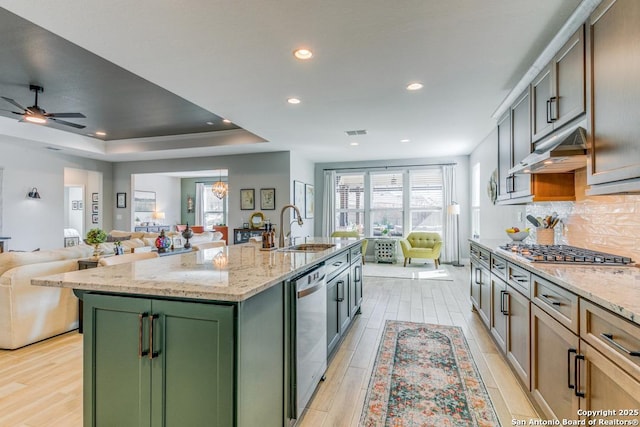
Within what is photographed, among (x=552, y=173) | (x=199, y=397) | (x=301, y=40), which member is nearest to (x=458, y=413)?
(x=199, y=397)

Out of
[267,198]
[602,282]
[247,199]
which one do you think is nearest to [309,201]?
[267,198]

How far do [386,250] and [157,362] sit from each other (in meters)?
6.69

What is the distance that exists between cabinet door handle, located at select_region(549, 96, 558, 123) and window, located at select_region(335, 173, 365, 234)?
6111 mm

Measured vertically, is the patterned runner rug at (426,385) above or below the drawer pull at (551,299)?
below

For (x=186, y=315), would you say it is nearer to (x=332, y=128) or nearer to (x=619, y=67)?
(x=619, y=67)

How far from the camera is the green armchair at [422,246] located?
6.89 meters

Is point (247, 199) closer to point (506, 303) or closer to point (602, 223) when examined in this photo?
point (506, 303)

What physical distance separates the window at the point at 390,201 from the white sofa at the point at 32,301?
6.09 metres

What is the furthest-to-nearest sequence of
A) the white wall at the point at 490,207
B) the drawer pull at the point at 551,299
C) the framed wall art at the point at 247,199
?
the framed wall art at the point at 247,199
the white wall at the point at 490,207
the drawer pull at the point at 551,299

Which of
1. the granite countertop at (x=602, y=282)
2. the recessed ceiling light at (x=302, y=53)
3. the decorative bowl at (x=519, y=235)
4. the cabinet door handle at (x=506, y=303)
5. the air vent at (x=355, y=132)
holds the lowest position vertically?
the cabinet door handle at (x=506, y=303)

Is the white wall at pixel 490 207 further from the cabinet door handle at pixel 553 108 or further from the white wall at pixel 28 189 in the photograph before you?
the white wall at pixel 28 189

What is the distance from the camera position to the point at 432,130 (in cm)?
507

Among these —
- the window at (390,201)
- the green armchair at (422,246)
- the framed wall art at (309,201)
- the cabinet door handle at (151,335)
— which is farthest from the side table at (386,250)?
the cabinet door handle at (151,335)

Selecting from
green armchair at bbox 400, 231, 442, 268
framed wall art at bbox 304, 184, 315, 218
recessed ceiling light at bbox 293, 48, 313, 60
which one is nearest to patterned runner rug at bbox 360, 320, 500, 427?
recessed ceiling light at bbox 293, 48, 313, 60
